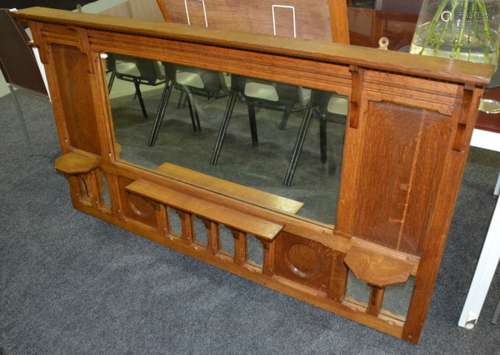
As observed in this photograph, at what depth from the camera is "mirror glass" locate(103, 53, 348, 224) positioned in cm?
159

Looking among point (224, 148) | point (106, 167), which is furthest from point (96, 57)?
point (224, 148)

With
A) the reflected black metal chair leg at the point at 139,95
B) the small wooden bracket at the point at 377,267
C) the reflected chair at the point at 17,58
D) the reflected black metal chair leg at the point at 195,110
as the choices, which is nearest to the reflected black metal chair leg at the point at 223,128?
the reflected black metal chair leg at the point at 195,110

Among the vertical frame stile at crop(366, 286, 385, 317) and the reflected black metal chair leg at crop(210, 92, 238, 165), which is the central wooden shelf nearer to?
the reflected black metal chair leg at crop(210, 92, 238, 165)

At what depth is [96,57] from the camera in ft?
5.96

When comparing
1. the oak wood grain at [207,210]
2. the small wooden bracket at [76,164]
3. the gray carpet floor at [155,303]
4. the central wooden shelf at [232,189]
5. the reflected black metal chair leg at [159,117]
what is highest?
the reflected black metal chair leg at [159,117]

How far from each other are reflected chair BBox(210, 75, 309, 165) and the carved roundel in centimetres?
44

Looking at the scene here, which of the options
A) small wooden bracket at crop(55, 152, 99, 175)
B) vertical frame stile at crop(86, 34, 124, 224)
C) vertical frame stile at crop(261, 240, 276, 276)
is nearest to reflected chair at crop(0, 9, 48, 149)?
small wooden bracket at crop(55, 152, 99, 175)

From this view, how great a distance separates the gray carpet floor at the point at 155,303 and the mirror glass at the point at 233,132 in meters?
0.38

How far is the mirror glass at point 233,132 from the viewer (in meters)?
1.59

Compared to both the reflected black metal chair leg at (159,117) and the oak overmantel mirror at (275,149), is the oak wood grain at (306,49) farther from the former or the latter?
the reflected black metal chair leg at (159,117)

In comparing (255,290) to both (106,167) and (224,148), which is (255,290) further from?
(106,167)

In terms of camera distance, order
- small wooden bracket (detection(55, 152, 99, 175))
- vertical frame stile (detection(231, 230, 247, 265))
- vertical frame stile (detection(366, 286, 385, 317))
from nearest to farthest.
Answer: vertical frame stile (detection(366, 286, 385, 317))
vertical frame stile (detection(231, 230, 247, 265))
small wooden bracket (detection(55, 152, 99, 175))

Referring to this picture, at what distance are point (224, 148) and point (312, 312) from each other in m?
0.72

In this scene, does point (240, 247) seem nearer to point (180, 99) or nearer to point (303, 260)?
point (303, 260)
